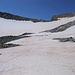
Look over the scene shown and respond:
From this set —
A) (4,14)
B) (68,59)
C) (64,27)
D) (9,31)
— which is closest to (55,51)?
(68,59)

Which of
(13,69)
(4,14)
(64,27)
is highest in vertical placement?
(4,14)

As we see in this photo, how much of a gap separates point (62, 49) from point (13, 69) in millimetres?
5996

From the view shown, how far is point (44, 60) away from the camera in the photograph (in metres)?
12.6

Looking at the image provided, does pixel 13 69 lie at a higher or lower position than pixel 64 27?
lower

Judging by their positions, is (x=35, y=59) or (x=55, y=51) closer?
(x=35, y=59)

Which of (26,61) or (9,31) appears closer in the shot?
(26,61)

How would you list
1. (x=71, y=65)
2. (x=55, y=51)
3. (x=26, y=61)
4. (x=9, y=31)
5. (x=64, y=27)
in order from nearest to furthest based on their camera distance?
(x=71, y=65) < (x=26, y=61) < (x=55, y=51) < (x=64, y=27) < (x=9, y=31)

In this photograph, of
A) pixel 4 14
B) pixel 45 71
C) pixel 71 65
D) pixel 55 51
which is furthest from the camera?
pixel 4 14

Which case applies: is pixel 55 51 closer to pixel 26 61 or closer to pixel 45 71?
pixel 26 61

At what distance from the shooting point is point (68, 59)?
12977 millimetres

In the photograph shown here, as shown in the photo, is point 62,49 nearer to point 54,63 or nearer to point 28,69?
point 54,63

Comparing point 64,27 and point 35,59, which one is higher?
point 64,27

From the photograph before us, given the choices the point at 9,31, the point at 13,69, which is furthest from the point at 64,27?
the point at 13,69

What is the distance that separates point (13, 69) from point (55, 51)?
5063 mm
